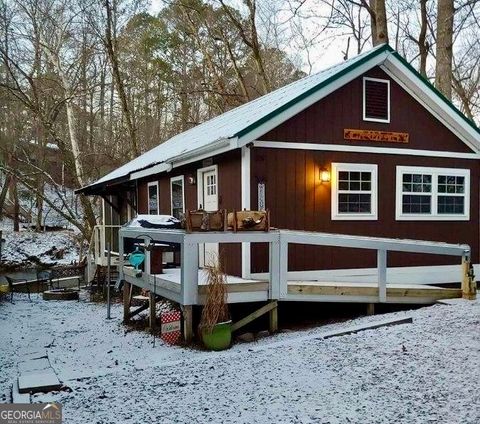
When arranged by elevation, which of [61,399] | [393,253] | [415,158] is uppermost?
[415,158]

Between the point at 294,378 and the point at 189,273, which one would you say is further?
the point at 189,273

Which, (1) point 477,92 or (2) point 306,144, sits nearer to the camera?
(2) point 306,144

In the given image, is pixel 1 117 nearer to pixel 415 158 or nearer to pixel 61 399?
pixel 415 158

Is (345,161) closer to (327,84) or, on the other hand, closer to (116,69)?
(327,84)

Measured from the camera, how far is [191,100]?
24391 millimetres

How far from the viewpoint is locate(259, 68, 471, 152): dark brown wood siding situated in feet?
28.3

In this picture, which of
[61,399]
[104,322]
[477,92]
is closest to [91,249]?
[104,322]

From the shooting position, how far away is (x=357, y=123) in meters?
9.13

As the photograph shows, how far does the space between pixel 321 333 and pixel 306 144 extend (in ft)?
11.8

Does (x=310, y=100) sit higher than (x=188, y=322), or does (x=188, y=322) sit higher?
(x=310, y=100)

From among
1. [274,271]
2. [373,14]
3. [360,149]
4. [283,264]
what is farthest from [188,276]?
[373,14]

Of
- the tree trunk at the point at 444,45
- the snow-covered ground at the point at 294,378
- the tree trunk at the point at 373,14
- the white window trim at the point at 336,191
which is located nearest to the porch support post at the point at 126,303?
the snow-covered ground at the point at 294,378

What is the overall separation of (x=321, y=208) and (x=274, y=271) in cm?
226

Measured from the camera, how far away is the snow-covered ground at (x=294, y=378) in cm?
386
